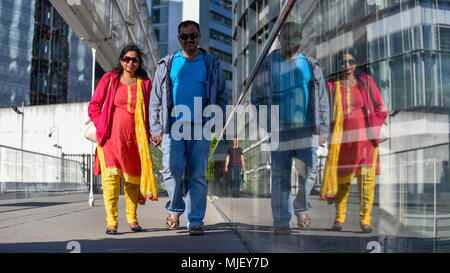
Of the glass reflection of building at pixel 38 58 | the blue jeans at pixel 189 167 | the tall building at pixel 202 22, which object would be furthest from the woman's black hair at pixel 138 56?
the glass reflection of building at pixel 38 58

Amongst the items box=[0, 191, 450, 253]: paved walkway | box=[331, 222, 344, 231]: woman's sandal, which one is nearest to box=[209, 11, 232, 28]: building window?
box=[0, 191, 450, 253]: paved walkway

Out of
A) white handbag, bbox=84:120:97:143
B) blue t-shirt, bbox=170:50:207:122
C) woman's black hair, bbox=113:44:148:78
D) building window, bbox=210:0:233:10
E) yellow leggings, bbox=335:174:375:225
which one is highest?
building window, bbox=210:0:233:10

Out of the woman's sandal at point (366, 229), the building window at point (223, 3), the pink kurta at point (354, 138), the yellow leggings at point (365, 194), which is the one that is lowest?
the woman's sandal at point (366, 229)

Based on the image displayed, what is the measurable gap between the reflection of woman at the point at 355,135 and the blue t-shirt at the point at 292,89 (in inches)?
12.6

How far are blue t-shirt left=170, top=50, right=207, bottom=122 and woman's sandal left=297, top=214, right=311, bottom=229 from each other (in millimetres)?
2434

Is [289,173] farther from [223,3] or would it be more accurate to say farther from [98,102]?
[223,3]

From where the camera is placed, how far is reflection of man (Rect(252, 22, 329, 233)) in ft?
5.78

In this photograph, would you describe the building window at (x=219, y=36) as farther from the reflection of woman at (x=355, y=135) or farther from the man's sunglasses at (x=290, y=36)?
the reflection of woman at (x=355, y=135)

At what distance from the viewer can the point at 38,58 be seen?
4716 cm

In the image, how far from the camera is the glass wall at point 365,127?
1.12 metres

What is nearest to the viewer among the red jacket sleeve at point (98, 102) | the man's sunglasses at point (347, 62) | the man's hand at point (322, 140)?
the man's sunglasses at point (347, 62)

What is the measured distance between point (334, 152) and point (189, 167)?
115 inches

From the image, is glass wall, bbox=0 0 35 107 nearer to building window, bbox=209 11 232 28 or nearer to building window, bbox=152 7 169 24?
building window, bbox=152 7 169 24
